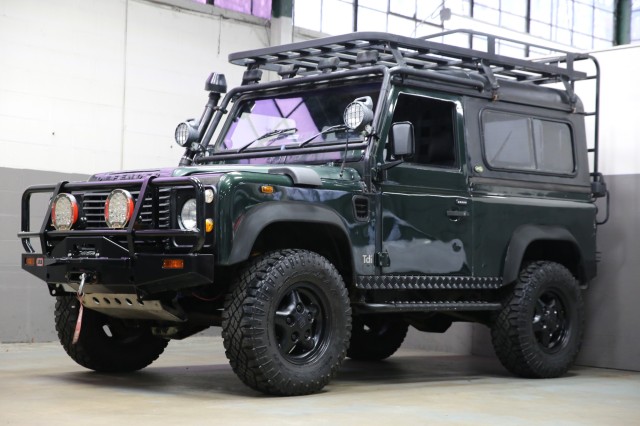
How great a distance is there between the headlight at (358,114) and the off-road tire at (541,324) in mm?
2089

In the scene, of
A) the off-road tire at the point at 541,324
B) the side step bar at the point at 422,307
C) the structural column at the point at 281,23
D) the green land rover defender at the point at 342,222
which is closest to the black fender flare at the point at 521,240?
the green land rover defender at the point at 342,222

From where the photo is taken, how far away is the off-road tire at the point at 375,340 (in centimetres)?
1037

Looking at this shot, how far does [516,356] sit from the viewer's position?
29.1 ft

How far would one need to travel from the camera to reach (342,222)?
7.66 metres

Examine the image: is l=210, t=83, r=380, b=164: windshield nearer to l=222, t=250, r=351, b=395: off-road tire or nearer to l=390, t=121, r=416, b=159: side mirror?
l=390, t=121, r=416, b=159: side mirror

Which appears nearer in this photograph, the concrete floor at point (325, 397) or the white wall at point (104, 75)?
the concrete floor at point (325, 397)

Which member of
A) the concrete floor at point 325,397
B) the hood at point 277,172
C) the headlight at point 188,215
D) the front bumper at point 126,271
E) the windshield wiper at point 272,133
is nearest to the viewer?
the concrete floor at point 325,397

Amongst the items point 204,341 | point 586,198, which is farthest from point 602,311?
point 204,341

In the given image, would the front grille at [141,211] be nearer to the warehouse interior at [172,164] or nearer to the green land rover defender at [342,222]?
the green land rover defender at [342,222]

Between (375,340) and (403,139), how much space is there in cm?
304

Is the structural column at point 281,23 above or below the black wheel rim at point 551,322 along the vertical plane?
above

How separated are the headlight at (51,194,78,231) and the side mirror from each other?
2253 mm

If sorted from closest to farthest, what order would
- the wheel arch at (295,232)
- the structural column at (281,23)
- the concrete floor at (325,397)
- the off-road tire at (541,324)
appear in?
the concrete floor at (325,397) → the wheel arch at (295,232) → the off-road tire at (541,324) → the structural column at (281,23)

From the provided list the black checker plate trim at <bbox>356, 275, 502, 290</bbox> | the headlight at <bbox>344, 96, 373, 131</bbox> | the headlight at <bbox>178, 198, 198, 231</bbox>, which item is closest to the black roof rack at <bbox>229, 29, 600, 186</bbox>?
the headlight at <bbox>344, 96, 373, 131</bbox>
